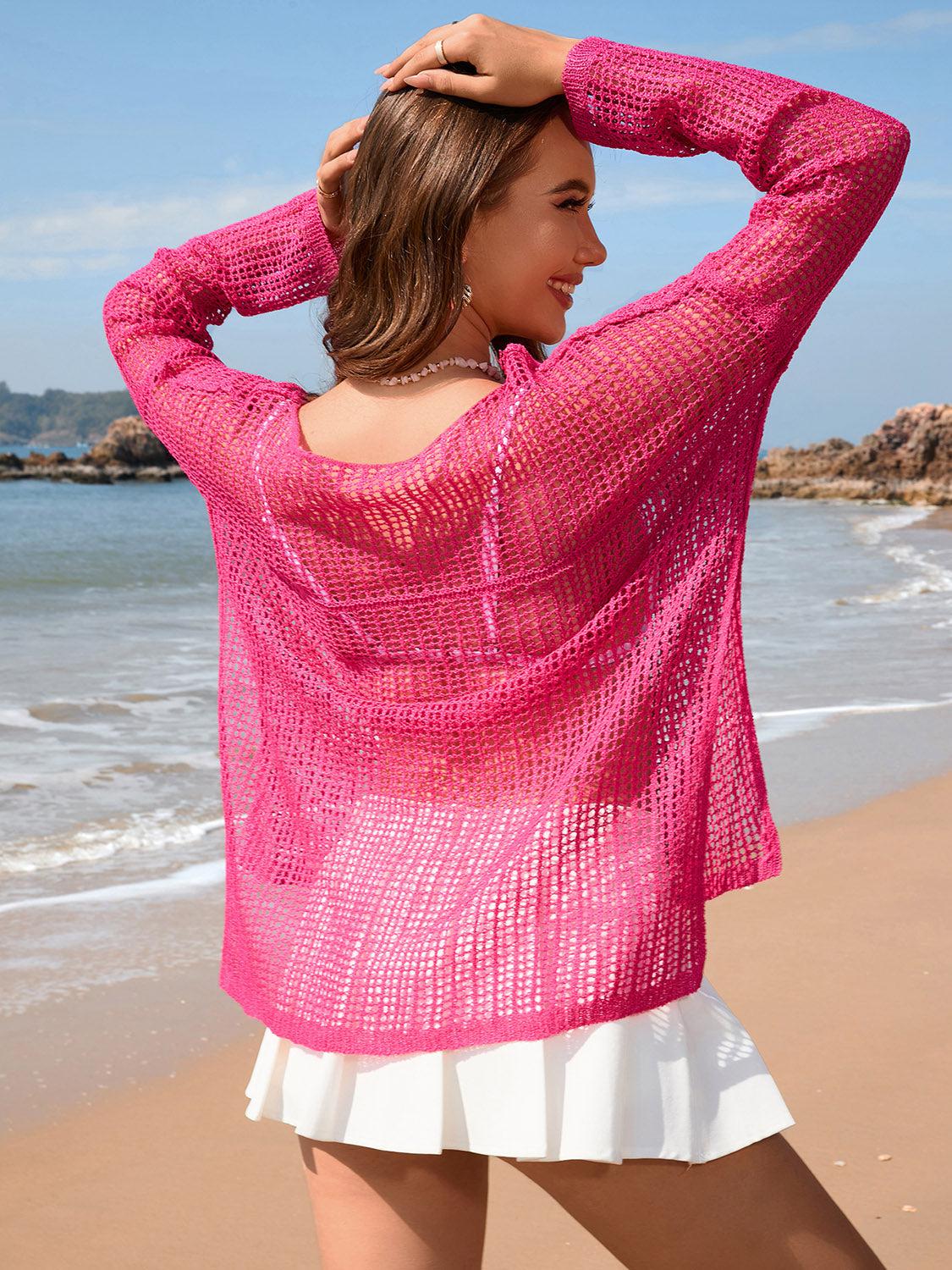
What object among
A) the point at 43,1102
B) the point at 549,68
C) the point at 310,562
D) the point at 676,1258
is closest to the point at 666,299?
the point at 549,68

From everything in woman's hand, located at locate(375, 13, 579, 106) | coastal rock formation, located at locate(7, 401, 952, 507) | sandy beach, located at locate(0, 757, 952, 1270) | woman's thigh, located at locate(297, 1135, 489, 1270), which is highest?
woman's hand, located at locate(375, 13, 579, 106)

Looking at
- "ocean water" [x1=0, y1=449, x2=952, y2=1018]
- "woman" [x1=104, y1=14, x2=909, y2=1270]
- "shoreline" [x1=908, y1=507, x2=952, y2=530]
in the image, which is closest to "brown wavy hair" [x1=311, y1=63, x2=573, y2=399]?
"woman" [x1=104, y1=14, x2=909, y2=1270]

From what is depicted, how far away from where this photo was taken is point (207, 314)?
1.93 meters

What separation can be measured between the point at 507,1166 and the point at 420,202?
236 cm

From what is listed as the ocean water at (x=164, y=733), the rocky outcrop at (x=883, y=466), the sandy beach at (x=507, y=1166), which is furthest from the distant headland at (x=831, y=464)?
the sandy beach at (x=507, y=1166)

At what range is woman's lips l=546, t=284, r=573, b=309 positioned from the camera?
1.55 metres

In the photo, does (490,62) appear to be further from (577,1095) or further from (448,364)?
(577,1095)

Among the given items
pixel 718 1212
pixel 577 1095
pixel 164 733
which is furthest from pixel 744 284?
pixel 164 733

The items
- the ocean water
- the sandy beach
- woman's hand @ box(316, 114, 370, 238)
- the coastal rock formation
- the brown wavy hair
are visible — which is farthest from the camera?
the coastal rock formation

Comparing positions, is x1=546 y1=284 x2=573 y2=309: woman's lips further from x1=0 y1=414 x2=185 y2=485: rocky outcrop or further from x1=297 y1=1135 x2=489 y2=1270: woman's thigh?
x1=0 y1=414 x2=185 y2=485: rocky outcrop

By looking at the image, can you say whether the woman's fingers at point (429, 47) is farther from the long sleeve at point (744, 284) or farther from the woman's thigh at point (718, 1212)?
the woman's thigh at point (718, 1212)

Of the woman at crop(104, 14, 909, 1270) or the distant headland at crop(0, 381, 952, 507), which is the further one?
the distant headland at crop(0, 381, 952, 507)

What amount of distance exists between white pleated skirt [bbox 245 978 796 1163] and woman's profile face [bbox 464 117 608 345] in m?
0.76

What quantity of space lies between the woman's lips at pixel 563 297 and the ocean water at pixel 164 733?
309cm
